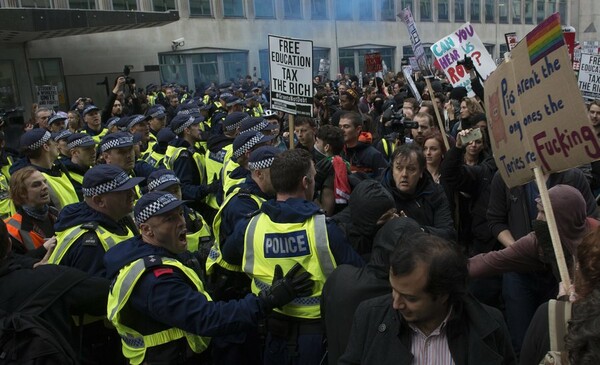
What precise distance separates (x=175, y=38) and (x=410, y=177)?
2819 centimetres

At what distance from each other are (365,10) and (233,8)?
35.2 feet

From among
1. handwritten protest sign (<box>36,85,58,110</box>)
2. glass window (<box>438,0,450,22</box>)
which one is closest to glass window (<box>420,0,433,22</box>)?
glass window (<box>438,0,450,22</box>)

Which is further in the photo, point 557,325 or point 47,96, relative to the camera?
point 47,96

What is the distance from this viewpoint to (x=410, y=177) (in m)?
4.21

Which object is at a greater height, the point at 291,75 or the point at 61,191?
the point at 291,75

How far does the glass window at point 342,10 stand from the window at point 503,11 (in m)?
18.1

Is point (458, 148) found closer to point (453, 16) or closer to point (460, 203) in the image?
point (460, 203)

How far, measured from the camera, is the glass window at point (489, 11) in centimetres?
4781

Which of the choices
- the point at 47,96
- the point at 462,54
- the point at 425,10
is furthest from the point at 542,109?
the point at 425,10

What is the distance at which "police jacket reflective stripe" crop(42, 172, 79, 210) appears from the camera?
16.3 feet

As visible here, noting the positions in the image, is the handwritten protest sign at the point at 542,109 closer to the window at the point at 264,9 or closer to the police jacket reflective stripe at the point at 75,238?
the police jacket reflective stripe at the point at 75,238

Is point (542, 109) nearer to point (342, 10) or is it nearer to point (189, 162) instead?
point (189, 162)

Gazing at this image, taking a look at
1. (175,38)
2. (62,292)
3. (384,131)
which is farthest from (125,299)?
(175,38)

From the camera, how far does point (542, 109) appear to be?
261 centimetres
